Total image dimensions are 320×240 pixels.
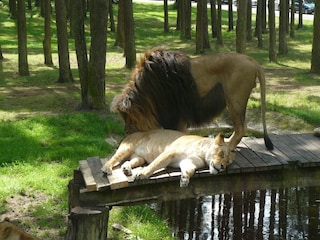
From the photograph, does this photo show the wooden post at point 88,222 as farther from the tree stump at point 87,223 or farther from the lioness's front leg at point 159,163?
the lioness's front leg at point 159,163

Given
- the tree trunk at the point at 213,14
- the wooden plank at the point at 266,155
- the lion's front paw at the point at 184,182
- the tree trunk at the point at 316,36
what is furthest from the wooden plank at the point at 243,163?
the tree trunk at the point at 213,14

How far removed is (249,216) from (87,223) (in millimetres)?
3310

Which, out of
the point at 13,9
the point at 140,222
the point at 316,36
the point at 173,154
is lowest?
the point at 140,222

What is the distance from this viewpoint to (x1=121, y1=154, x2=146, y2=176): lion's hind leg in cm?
545

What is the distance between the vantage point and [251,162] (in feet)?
19.4

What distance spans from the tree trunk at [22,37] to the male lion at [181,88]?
32.4 feet

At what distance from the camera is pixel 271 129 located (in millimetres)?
11305

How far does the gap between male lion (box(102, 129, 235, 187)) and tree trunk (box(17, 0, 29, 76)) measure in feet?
34.3

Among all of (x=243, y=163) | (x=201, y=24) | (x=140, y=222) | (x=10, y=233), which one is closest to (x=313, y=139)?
(x=243, y=163)

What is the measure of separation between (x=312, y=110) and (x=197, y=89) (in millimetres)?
6285

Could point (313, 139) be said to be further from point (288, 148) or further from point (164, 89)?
point (164, 89)

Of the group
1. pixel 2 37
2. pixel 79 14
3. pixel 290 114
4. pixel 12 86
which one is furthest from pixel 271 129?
pixel 2 37

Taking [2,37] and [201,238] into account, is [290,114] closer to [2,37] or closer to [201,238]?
[201,238]

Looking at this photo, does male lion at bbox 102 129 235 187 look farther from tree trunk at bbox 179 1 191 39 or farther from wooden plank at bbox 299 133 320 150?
tree trunk at bbox 179 1 191 39
